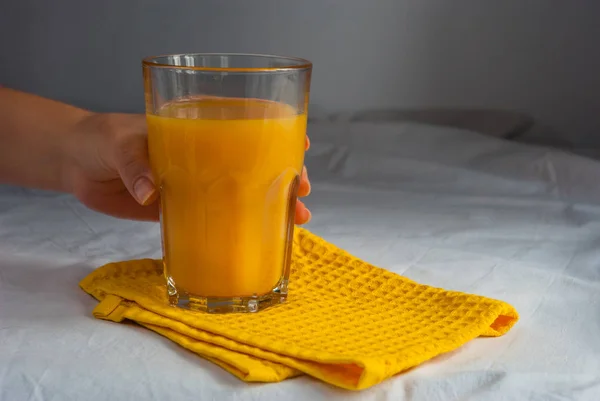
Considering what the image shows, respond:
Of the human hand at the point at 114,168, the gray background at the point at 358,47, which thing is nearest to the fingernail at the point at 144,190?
the human hand at the point at 114,168

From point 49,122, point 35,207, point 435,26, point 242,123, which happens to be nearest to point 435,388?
point 242,123

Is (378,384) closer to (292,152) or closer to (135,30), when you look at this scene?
(292,152)

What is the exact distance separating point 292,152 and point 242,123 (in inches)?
2.5

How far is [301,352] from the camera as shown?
1.90 ft

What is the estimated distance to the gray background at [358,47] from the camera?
6.05 ft

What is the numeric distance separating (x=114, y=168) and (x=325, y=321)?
13.1 inches

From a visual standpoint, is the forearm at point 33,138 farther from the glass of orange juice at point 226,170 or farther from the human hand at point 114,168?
the glass of orange juice at point 226,170

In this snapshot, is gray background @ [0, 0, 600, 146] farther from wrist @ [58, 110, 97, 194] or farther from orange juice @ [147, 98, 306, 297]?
orange juice @ [147, 98, 306, 297]

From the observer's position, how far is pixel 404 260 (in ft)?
3.10

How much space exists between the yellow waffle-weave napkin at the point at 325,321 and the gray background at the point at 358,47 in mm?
1154

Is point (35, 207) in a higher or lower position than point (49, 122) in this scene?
lower

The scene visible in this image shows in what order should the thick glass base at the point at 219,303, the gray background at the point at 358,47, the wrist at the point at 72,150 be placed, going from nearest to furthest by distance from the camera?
the thick glass base at the point at 219,303, the wrist at the point at 72,150, the gray background at the point at 358,47

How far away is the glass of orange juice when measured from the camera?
25.6 inches

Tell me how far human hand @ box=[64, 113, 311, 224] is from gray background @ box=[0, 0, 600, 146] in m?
1.01
